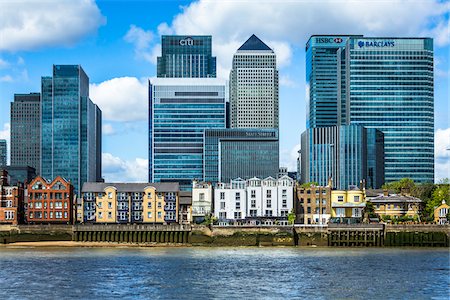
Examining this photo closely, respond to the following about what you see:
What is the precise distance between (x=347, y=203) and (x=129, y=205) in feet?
151

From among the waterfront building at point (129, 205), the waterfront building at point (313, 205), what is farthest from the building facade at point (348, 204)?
the waterfront building at point (129, 205)

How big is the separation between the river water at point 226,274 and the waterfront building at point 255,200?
4926cm

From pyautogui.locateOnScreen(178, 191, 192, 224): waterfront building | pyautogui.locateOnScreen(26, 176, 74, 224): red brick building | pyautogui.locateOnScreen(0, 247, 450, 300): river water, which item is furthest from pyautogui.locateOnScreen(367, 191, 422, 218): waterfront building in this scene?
pyautogui.locateOnScreen(26, 176, 74, 224): red brick building

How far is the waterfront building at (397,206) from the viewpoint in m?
173

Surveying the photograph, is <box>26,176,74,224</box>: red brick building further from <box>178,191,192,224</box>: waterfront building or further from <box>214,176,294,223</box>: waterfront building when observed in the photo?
<box>214,176,294,223</box>: waterfront building

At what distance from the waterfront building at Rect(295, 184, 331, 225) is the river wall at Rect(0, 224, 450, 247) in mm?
29599

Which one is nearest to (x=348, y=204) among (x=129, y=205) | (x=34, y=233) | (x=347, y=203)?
(x=347, y=203)

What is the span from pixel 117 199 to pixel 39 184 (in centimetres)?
1656

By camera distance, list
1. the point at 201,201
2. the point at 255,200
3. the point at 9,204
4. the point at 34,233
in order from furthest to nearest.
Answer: the point at 201,201
the point at 255,200
the point at 9,204
the point at 34,233

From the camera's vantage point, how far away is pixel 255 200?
607 ft

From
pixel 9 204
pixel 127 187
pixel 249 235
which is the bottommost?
pixel 249 235

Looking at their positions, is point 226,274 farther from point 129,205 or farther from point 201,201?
point 201,201

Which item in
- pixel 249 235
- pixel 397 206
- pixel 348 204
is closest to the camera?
pixel 249 235

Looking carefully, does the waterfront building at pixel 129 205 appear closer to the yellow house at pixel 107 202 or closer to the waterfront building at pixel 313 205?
the yellow house at pixel 107 202
